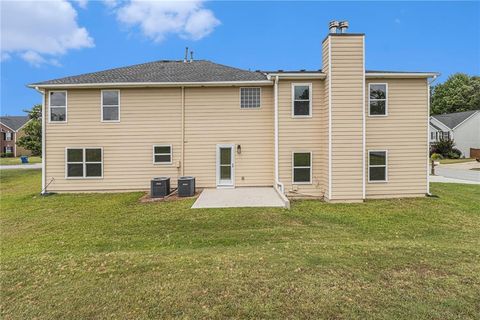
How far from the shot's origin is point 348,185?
10.4 m

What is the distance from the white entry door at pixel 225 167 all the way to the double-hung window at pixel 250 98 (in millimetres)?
1960

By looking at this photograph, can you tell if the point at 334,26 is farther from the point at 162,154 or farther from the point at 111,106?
the point at 111,106

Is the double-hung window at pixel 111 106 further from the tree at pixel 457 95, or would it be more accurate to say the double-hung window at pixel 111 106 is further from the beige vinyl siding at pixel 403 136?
the tree at pixel 457 95

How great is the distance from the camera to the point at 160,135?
480 inches

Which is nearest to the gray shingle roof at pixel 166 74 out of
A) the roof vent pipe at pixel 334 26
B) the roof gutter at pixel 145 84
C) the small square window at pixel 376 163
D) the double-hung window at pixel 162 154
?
the roof gutter at pixel 145 84

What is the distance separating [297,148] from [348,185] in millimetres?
2379

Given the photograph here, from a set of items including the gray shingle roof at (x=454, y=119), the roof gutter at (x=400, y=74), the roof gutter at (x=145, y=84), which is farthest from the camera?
the gray shingle roof at (x=454, y=119)

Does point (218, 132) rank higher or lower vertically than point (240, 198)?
higher

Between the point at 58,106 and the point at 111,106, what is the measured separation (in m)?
2.22

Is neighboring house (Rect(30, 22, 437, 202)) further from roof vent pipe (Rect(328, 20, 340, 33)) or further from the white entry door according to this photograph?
roof vent pipe (Rect(328, 20, 340, 33))

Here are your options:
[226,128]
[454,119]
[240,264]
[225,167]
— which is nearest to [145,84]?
[226,128]

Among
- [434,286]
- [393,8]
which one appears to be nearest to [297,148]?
[434,286]

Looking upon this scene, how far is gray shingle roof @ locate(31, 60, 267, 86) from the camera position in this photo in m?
12.1

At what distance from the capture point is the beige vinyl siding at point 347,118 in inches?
405
